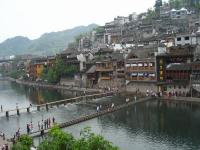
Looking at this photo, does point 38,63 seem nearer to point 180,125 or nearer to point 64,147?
point 180,125

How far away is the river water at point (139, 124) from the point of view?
41938 mm

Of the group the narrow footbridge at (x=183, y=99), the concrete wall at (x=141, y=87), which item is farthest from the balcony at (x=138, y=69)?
the narrow footbridge at (x=183, y=99)

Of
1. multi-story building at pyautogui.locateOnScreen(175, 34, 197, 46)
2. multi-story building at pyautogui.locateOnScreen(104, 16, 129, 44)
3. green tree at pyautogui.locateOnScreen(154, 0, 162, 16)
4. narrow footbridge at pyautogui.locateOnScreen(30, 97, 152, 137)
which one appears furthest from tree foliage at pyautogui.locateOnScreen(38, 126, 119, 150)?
green tree at pyautogui.locateOnScreen(154, 0, 162, 16)

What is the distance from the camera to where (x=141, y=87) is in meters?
77.3

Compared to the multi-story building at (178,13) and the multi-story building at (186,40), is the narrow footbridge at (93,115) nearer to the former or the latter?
the multi-story building at (186,40)

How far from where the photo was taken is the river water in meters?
41.9

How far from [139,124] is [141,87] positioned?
2650 cm

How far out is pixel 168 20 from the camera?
126m

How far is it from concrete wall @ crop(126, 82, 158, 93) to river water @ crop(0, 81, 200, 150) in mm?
7499

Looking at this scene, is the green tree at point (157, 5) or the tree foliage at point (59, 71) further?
the green tree at point (157, 5)

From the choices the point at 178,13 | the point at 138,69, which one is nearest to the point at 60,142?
the point at 138,69

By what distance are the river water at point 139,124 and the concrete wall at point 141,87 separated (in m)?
7.50

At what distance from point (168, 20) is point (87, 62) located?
4113 cm

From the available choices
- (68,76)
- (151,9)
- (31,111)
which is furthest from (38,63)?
(31,111)
